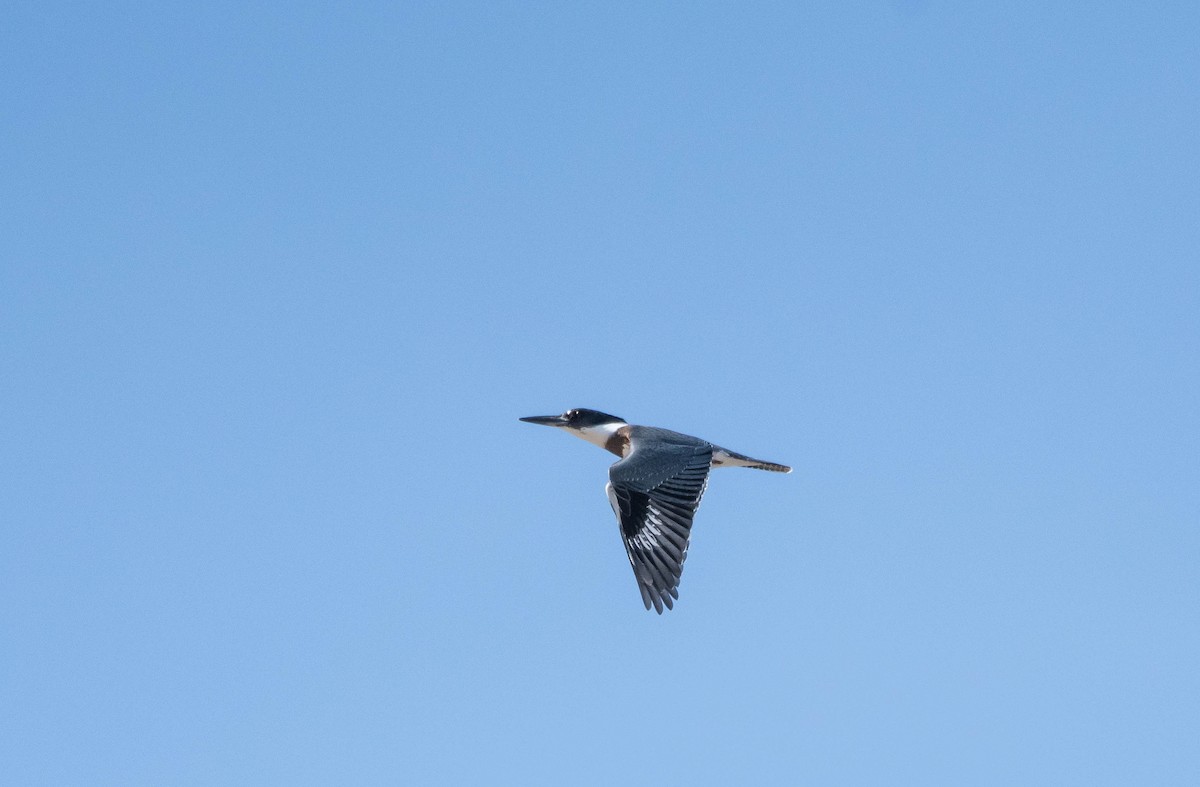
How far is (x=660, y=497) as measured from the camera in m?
16.2

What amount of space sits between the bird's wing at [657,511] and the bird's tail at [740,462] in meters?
1.28

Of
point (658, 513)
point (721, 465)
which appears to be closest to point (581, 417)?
point (721, 465)

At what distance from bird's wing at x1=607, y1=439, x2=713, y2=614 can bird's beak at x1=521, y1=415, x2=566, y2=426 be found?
394 centimetres

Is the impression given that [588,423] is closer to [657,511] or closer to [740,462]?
[740,462]

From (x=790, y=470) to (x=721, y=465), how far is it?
0.93 meters

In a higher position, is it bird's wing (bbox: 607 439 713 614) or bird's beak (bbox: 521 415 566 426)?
bird's beak (bbox: 521 415 566 426)

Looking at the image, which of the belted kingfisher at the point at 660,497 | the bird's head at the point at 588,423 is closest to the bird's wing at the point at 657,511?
the belted kingfisher at the point at 660,497

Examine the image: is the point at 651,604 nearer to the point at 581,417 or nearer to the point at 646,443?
the point at 646,443

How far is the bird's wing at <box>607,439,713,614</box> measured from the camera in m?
15.2

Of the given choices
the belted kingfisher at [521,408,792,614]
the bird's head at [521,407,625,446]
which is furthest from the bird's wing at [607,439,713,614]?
the bird's head at [521,407,625,446]

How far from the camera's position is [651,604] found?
1505 cm

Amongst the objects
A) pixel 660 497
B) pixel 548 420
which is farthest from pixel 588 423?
pixel 660 497

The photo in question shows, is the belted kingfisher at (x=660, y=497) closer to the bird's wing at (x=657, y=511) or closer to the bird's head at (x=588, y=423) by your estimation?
the bird's wing at (x=657, y=511)

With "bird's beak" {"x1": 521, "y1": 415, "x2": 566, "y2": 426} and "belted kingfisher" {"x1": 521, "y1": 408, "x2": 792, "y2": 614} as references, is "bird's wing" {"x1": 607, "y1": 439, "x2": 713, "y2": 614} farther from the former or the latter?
"bird's beak" {"x1": 521, "y1": 415, "x2": 566, "y2": 426}
